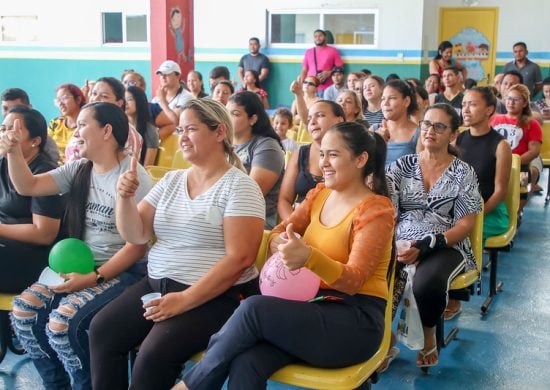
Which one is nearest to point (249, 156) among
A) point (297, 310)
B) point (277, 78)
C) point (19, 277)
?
point (19, 277)

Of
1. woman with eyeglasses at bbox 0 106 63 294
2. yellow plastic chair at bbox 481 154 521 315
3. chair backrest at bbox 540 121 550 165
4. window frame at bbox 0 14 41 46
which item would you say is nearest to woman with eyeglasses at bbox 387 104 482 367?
yellow plastic chair at bbox 481 154 521 315

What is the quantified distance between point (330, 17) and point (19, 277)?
28.3 feet

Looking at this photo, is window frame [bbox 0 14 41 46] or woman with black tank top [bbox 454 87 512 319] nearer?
woman with black tank top [bbox 454 87 512 319]

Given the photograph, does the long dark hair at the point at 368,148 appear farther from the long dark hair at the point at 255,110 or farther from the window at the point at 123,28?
the window at the point at 123,28

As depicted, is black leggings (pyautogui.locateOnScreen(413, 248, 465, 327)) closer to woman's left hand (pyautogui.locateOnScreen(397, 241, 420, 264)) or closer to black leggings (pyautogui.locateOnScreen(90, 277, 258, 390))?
woman's left hand (pyautogui.locateOnScreen(397, 241, 420, 264))

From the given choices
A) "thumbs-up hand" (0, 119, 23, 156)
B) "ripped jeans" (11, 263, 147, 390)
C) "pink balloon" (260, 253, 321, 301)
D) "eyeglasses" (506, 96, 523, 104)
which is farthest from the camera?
"eyeglasses" (506, 96, 523, 104)

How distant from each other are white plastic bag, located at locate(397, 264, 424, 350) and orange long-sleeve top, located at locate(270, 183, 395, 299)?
65 centimetres

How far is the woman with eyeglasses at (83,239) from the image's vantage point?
7.58 ft

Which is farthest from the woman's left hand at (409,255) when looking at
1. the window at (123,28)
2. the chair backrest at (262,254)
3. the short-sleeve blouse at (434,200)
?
the window at (123,28)

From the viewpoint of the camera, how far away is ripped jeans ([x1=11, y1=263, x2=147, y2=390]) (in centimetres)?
225

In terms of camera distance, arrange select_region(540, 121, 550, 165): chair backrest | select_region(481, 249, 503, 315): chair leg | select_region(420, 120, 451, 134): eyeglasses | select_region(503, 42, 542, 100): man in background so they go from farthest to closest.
Result: select_region(503, 42, 542, 100): man in background, select_region(540, 121, 550, 165): chair backrest, select_region(481, 249, 503, 315): chair leg, select_region(420, 120, 451, 134): eyeglasses

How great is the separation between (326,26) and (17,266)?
8599mm

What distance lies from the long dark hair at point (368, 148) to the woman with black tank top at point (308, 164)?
0.89m

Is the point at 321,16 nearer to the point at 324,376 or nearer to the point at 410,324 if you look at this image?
the point at 410,324
